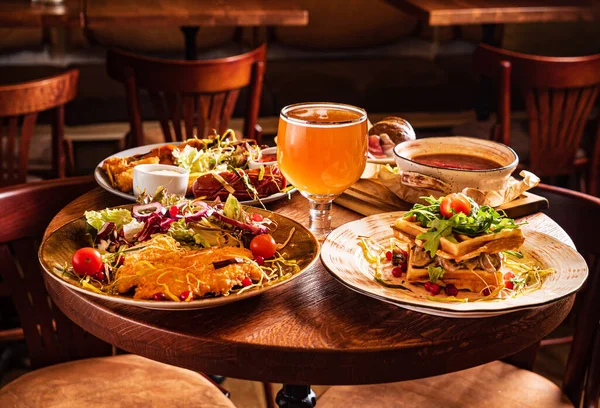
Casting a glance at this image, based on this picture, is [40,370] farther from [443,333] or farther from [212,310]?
[443,333]

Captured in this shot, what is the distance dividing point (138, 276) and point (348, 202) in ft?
1.77

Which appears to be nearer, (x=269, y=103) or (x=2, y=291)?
(x=2, y=291)

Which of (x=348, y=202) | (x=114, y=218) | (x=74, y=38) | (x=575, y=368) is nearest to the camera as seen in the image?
(x=114, y=218)

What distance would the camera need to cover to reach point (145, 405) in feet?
5.09

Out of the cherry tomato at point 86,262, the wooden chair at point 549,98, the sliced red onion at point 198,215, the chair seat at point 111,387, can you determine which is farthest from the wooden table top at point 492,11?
the cherry tomato at point 86,262

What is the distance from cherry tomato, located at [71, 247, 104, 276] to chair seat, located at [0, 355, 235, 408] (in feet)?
1.73

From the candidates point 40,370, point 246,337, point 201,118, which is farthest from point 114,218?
point 201,118

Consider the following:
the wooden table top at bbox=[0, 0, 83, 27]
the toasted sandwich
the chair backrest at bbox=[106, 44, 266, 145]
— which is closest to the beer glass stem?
the toasted sandwich

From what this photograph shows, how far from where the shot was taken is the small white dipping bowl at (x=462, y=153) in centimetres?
136

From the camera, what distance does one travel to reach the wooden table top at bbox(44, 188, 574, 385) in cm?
100

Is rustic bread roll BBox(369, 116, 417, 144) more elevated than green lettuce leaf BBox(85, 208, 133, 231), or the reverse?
rustic bread roll BBox(369, 116, 417, 144)

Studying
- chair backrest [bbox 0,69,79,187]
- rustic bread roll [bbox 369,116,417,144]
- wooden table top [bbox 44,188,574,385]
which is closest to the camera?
wooden table top [bbox 44,188,574,385]

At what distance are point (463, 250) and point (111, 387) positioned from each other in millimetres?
842

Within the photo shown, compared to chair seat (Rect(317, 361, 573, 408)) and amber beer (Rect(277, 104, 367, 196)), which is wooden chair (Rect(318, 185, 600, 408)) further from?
amber beer (Rect(277, 104, 367, 196))
